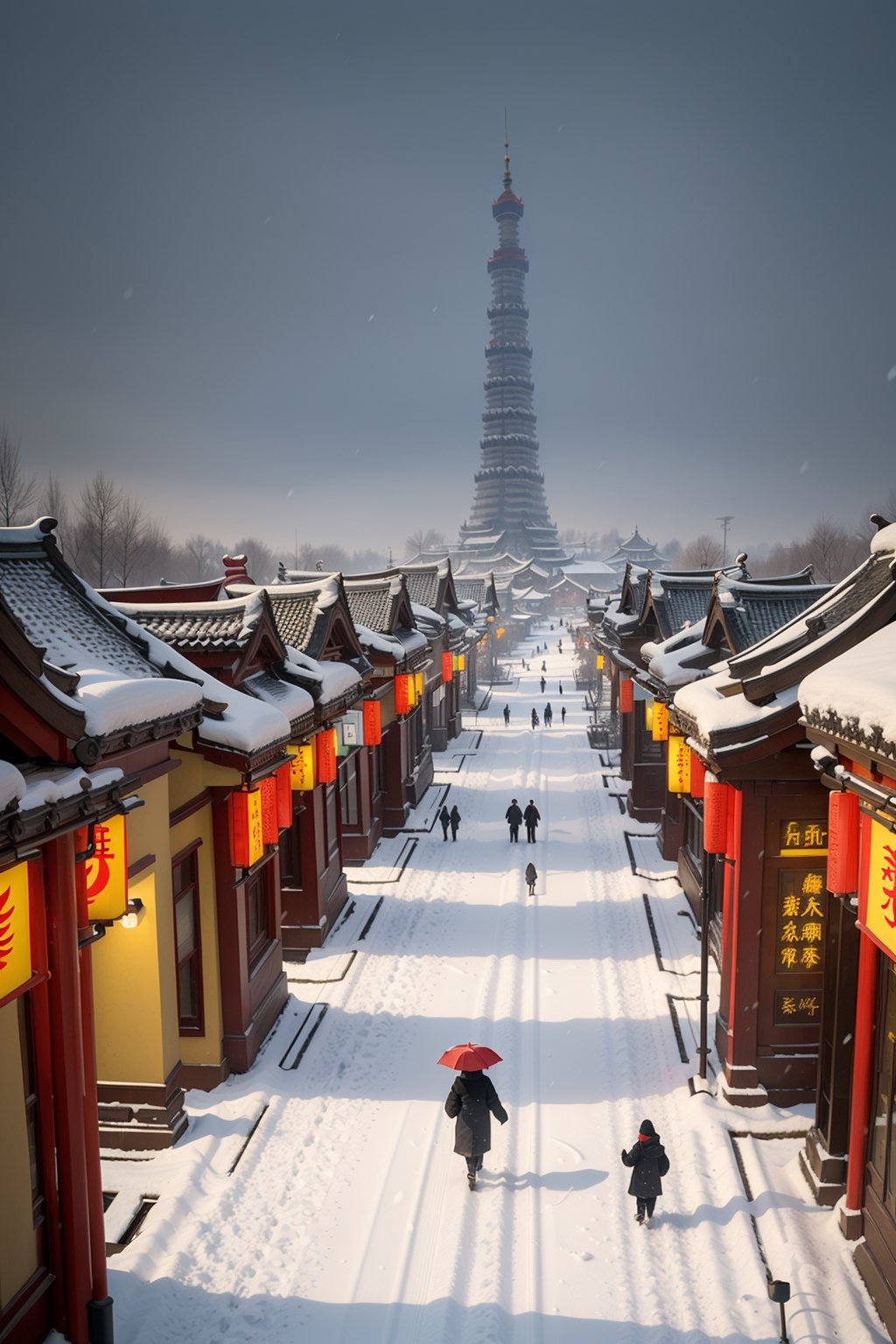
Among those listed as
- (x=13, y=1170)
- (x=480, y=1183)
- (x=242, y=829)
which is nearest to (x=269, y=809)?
(x=242, y=829)

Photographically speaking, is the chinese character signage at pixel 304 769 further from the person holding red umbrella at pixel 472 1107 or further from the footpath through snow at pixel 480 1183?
the person holding red umbrella at pixel 472 1107

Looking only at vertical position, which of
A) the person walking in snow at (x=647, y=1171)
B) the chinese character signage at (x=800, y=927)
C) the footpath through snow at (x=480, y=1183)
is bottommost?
the footpath through snow at (x=480, y=1183)

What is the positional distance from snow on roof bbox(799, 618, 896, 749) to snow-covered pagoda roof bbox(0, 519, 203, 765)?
218 inches

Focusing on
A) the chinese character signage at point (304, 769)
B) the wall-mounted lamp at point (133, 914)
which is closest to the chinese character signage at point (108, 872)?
the wall-mounted lamp at point (133, 914)

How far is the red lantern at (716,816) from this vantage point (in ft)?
36.6

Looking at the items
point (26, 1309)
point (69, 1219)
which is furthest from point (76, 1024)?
point (26, 1309)

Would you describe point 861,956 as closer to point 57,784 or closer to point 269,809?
point 57,784

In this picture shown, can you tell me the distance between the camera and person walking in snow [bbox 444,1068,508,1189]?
9.54 m

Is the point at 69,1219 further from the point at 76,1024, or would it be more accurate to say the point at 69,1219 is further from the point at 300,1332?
the point at 300,1332

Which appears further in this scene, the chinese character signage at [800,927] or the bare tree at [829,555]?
the bare tree at [829,555]

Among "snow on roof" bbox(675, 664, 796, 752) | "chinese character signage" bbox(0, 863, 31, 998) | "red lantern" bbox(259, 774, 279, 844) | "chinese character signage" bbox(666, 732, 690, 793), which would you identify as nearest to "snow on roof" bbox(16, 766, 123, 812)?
"chinese character signage" bbox(0, 863, 31, 998)

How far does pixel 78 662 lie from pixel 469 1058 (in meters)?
5.90

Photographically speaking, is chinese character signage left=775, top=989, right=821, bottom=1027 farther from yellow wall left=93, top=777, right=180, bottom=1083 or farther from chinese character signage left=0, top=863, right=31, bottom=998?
chinese character signage left=0, top=863, right=31, bottom=998

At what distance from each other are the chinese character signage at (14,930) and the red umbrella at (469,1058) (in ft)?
16.2
